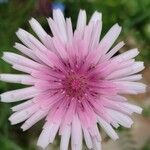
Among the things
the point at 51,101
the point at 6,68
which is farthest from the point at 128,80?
the point at 6,68

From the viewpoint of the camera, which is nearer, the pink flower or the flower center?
the pink flower

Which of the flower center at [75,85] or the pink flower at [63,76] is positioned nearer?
the pink flower at [63,76]

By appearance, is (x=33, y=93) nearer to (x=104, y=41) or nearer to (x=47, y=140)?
(x=47, y=140)
